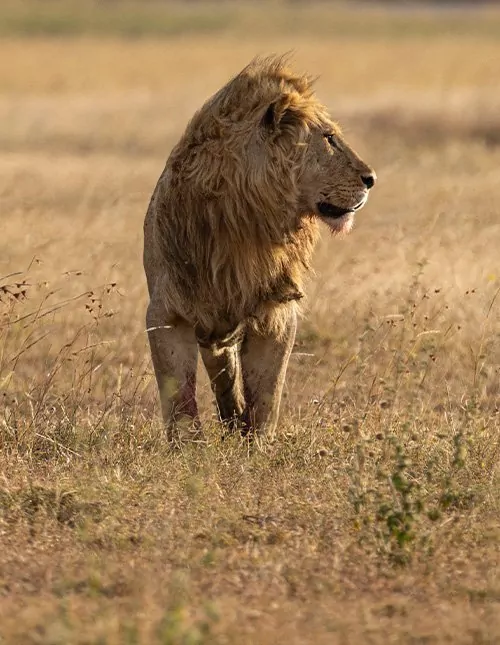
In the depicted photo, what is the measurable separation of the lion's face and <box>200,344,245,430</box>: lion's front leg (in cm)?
89

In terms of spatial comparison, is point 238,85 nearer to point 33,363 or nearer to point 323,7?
point 33,363

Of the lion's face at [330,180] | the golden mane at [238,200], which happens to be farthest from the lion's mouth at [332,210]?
the golden mane at [238,200]

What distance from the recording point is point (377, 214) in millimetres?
12914

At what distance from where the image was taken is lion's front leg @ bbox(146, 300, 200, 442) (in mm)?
5582

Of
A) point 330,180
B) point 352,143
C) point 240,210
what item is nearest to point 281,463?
point 240,210

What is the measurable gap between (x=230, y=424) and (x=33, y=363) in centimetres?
210

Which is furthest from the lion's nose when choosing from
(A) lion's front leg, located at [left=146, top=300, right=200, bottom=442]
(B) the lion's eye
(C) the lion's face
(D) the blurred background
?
(A) lion's front leg, located at [left=146, top=300, right=200, bottom=442]

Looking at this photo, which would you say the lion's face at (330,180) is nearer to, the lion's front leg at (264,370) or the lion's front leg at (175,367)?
the lion's front leg at (264,370)

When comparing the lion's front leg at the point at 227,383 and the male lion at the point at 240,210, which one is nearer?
the male lion at the point at 240,210

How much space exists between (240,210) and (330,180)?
39 centimetres

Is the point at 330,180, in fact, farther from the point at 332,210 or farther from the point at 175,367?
the point at 175,367

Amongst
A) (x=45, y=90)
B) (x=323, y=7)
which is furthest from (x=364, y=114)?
(x=323, y=7)

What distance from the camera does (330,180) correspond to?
5.51m

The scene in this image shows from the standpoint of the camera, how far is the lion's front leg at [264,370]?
230 inches
